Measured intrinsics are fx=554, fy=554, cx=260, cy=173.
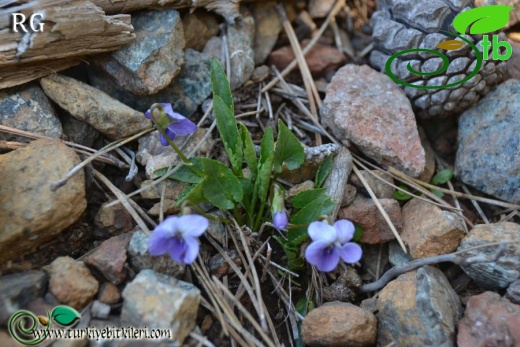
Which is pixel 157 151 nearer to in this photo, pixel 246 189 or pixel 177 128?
pixel 177 128

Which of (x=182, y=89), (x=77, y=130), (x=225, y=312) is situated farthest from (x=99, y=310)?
(x=182, y=89)

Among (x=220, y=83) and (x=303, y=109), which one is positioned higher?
(x=220, y=83)

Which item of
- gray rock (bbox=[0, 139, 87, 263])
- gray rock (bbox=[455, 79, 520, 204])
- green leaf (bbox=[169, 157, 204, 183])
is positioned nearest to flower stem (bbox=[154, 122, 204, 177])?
green leaf (bbox=[169, 157, 204, 183])

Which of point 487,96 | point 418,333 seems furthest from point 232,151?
point 487,96

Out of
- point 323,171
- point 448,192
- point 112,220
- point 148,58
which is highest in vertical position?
point 148,58

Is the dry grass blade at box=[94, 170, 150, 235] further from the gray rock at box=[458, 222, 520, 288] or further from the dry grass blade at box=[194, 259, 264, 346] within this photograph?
the gray rock at box=[458, 222, 520, 288]

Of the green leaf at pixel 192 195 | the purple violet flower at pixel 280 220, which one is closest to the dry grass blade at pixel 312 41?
the green leaf at pixel 192 195
